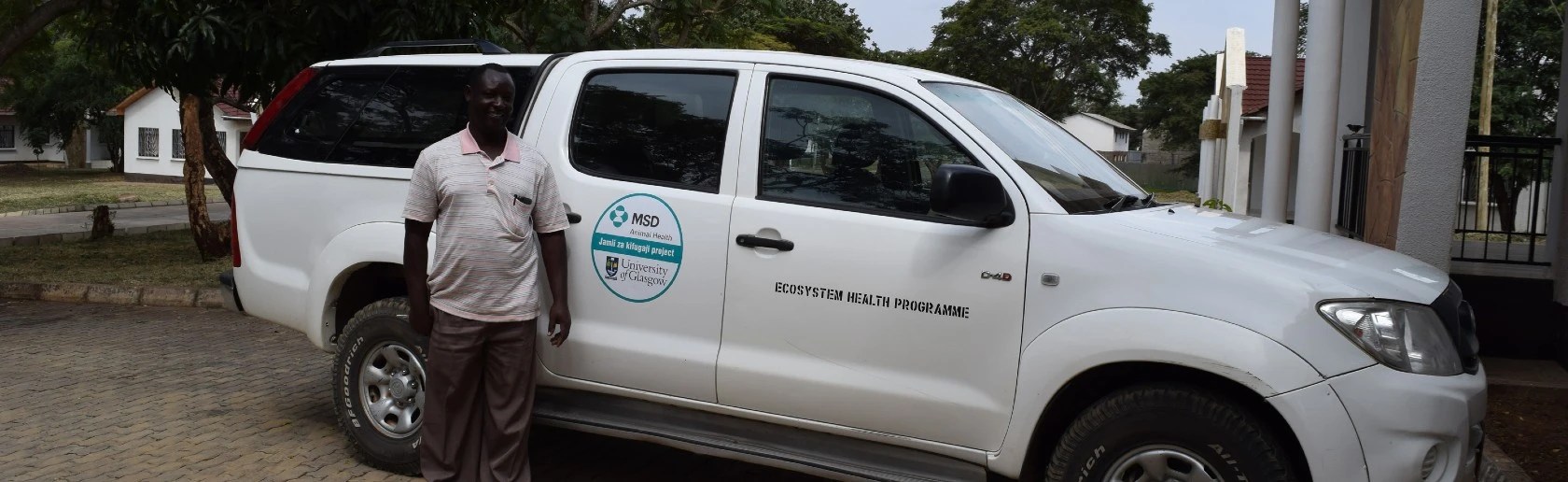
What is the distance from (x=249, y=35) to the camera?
9164 mm

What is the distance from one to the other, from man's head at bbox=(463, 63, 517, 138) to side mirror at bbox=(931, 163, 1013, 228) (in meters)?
1.69

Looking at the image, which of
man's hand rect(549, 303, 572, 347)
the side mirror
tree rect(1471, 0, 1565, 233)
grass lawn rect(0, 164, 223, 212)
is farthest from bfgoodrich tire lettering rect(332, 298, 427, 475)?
grass lawn rect(0, 164, 223, 212)

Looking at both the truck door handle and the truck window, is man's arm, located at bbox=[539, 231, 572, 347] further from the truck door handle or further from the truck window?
the truck window

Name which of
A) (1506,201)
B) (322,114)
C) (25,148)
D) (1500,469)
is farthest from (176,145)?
(1500,469)

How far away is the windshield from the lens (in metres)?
4.21

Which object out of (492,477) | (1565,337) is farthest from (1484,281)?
(492,477)

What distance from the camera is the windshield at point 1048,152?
421cm

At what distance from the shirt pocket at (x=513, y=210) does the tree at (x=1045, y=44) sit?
50.6 meters

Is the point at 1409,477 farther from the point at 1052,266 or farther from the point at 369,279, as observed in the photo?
the point at 369,279

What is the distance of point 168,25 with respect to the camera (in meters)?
9.52

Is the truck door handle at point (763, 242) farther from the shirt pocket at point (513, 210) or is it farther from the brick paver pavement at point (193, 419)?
the brick paver pavement at point (193, 419)

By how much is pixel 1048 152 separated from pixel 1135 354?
987mm

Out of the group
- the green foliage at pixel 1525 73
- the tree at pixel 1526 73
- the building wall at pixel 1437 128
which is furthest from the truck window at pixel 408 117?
the green foliage at pixel 1525 73

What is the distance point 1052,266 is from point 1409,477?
1.17 meters
